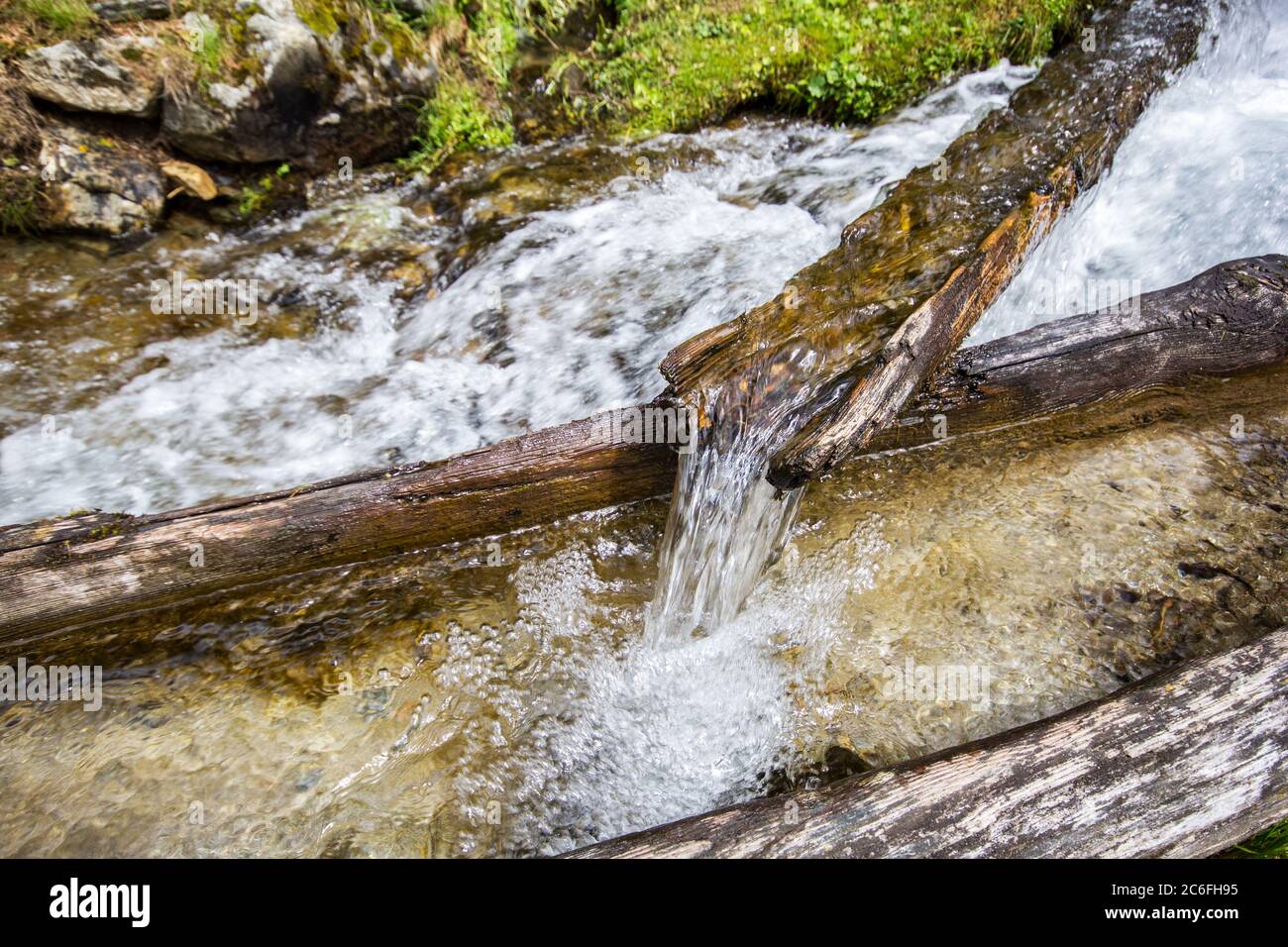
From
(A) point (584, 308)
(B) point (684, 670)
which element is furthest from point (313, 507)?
(A) point (584, 308)

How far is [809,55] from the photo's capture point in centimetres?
679

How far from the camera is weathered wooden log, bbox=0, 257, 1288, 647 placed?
2857mm

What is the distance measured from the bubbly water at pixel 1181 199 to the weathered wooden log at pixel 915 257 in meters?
0.49

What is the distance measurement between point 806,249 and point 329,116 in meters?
4.15

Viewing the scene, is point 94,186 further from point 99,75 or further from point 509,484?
point 509,484

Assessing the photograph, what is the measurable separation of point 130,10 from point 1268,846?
26.6ft

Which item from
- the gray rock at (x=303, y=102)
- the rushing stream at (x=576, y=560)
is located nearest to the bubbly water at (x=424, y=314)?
the rushing stream at (x=576, y=560)

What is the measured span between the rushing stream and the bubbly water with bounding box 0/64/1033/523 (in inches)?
1.2

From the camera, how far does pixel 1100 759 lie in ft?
7.10

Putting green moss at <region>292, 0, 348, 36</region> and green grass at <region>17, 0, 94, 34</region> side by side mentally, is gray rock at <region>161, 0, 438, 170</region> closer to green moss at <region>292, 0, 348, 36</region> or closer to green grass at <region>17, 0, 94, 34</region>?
green moss at <region>292, 0, 348, 36</region>

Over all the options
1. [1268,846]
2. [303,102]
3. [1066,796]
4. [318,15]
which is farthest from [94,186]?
[1268,846]

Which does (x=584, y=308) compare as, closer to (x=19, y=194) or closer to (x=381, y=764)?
(x=381, y=764)

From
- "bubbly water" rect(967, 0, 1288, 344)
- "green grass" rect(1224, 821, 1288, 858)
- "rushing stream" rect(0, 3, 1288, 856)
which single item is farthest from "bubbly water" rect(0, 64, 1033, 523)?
"green grass" rect(1224, 821, 1288, 858)
